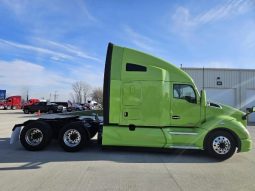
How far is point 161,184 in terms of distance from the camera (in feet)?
23.2

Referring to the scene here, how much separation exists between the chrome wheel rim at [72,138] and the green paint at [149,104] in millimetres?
998

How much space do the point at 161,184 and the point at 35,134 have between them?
19.7ft

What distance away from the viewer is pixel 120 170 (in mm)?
8359

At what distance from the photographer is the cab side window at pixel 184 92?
36.2 feet

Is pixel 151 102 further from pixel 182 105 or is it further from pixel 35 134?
pixel 35 134

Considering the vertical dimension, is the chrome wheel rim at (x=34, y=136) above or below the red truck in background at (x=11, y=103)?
below

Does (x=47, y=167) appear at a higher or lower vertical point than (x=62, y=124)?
lower

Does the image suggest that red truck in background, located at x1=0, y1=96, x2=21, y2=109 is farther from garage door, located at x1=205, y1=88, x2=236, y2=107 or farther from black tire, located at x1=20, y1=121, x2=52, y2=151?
black tire, located at x1=20, y1=121, x2=52, y2=151

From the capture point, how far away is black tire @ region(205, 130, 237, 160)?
1045cm

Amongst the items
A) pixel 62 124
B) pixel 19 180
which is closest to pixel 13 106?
pixel 62 124

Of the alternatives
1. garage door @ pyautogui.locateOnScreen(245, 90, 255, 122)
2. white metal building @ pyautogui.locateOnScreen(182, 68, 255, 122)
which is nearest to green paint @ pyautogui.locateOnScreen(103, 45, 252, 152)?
white metal building @ pyautogui.locateOnScreen(182, 68, 255, 122)

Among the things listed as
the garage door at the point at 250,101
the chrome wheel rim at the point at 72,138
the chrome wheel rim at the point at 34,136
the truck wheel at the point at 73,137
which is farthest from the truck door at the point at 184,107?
the garage door at the point at 250,101

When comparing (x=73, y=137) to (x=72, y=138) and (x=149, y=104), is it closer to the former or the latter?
(x=72, y=138)

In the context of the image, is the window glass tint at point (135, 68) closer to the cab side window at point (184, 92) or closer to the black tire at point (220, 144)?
the cab side window at point (184, 92)
